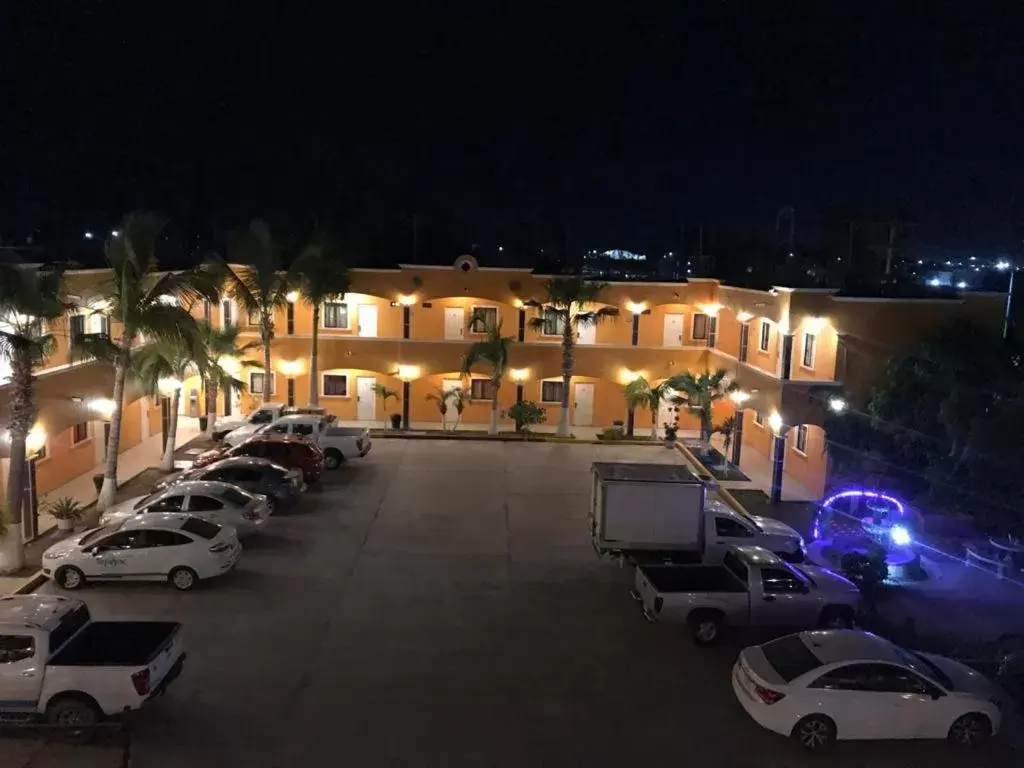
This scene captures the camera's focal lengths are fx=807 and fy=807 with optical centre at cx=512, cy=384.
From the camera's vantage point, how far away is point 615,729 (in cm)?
→ 1073

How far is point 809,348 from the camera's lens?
83.5 feet

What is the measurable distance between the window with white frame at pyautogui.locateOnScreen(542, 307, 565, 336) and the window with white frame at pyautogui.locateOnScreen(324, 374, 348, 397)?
8539 mm

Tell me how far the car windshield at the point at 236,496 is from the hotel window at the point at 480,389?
16.4 metres

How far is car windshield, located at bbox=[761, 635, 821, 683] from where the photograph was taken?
10.7 m

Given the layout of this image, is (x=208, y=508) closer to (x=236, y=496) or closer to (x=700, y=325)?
(x=236, y=496)

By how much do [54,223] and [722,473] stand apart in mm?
36362

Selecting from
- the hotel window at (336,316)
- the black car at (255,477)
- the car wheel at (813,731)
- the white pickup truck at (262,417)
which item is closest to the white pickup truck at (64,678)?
the car wheel at (813,731)

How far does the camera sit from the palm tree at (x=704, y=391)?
1081 inches

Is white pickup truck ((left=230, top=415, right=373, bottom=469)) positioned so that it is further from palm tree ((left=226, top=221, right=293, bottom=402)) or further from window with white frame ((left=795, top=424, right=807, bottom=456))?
window with white frame ((left=795, top=424, right=807, bottom=456))

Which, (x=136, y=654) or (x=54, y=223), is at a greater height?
(x=54, y=223)

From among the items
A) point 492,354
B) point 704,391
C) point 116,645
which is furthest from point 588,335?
point 116,645

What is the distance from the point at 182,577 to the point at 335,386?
18941 mm

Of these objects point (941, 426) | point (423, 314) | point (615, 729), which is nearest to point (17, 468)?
point (615, 729)

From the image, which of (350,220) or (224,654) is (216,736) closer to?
(224,654)
